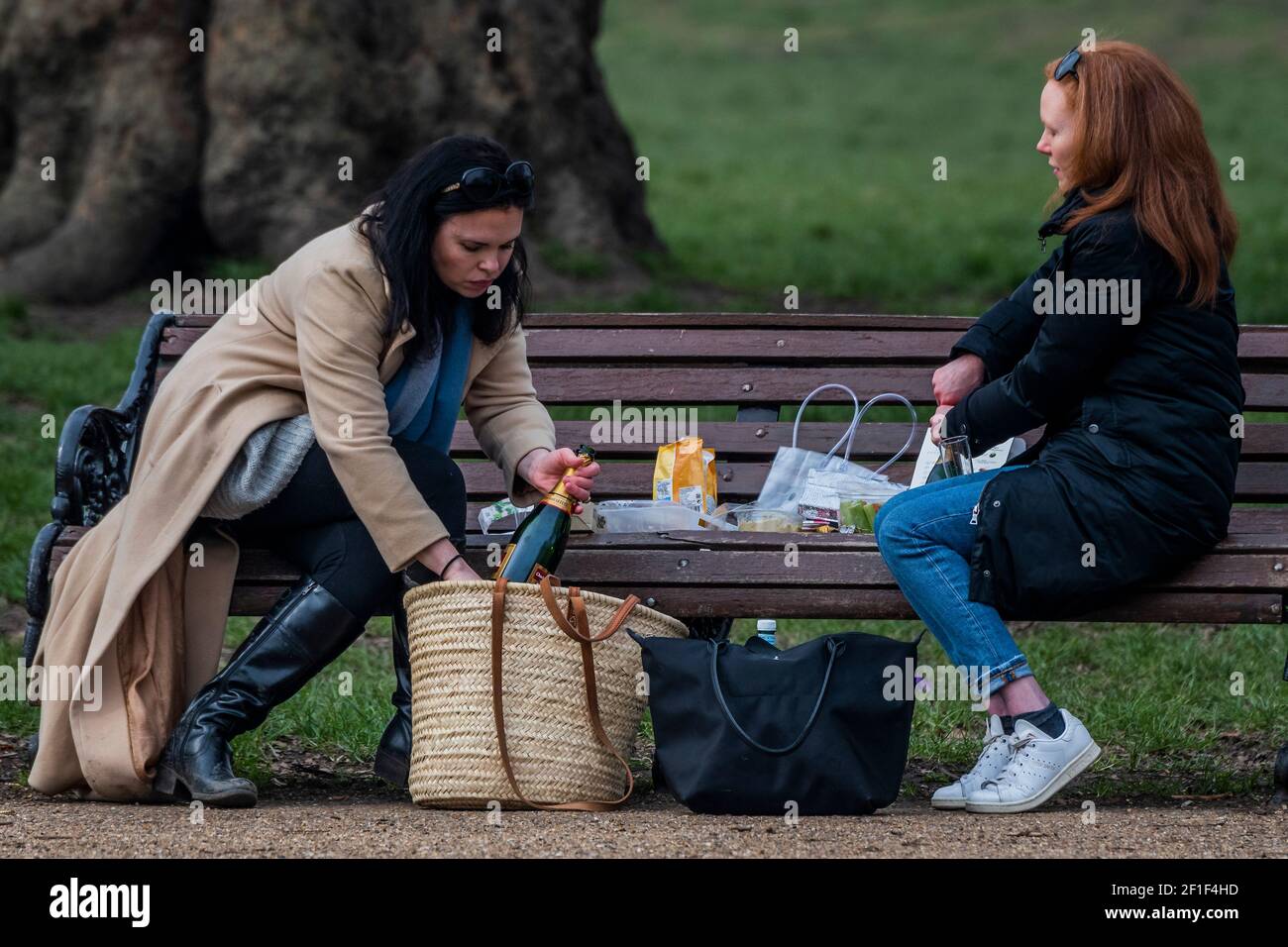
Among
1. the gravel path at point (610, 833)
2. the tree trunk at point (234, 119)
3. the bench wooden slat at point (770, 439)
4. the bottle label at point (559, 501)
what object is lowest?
the gravel path at point (610, 833)

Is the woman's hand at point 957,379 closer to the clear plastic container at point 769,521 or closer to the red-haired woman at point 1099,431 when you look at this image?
the red-haired woman at point 1099,431

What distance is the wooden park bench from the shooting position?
4105mm

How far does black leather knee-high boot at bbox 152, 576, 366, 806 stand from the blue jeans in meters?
1.17

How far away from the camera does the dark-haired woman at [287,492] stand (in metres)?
3.97

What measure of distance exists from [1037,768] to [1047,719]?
11 cm

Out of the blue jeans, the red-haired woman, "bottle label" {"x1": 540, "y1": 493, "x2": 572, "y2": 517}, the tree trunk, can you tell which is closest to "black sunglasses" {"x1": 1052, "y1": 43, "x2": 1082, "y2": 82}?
the red-haired woman

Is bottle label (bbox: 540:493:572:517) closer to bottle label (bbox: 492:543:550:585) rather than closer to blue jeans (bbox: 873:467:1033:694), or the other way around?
bottle label (bbox: 492:543:550:585)

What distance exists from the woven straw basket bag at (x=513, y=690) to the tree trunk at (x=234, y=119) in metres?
5.30

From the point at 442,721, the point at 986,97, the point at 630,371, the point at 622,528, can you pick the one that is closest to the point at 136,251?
the point at 630,371

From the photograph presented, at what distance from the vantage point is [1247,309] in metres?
9.10

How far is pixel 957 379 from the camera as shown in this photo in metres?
4.34

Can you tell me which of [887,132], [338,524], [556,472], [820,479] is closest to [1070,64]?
[820,479]

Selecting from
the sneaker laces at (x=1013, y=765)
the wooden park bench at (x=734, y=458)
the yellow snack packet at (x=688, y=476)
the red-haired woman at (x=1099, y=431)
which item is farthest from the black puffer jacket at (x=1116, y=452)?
the yellow snack packet at (x=688, y=476)

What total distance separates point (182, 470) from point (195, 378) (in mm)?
217
